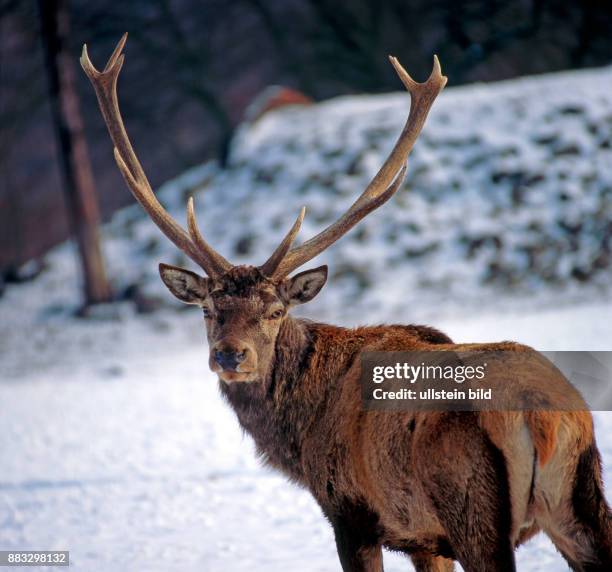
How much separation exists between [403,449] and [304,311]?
271 inches

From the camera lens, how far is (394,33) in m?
15.6

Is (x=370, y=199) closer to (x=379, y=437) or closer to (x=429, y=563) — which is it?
(x=379, y=437)

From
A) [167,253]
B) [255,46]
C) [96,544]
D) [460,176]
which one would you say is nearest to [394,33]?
[255,46]

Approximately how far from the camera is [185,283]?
3662mm

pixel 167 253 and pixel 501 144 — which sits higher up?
pixel 501 144

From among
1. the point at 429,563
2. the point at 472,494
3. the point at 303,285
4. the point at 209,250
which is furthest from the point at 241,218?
the point at 472,494

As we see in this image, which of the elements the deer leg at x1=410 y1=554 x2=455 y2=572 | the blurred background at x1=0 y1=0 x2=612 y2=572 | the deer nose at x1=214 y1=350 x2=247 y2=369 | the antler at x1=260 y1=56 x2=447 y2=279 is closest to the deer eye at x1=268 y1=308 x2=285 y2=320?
the antler at x1=260 y1=56 x2=447 y2=279

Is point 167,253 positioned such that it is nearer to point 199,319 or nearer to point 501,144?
point 199,319

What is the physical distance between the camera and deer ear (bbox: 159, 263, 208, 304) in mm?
3592

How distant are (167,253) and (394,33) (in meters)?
7.11

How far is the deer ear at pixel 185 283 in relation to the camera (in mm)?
3592

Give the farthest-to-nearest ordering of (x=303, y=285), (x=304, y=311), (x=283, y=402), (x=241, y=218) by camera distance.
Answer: (x=241, y=218)
(x=304, y=311)
(x=303, y=285)
(x=283, y=402)

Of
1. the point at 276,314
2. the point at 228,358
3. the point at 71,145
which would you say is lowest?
the point at 228,358

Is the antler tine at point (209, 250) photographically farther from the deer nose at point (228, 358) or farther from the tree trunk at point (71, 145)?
the tree trunk at point (71, 145)
